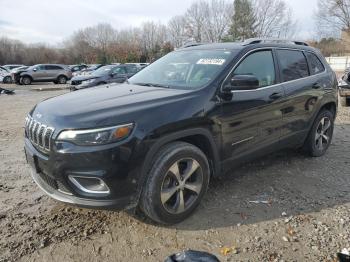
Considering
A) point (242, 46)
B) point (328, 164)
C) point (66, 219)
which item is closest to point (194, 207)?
point (66, 219)

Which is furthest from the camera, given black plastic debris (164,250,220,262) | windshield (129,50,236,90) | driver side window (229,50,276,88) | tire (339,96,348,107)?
tire (339,96,348,107)

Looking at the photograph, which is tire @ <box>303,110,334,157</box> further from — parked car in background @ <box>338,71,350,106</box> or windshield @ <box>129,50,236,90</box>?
parked car in background @ <box>338,71,350,106</box>

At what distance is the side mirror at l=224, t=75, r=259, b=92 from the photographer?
11.6 feet

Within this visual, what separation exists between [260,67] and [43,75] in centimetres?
2544

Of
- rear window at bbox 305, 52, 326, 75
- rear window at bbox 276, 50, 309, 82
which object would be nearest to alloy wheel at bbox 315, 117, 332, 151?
rear window at bbox 305, 52, 326, 75

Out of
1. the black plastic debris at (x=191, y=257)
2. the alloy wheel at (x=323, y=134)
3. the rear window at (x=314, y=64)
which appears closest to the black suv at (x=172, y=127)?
the rear window at (x=314, y=64)

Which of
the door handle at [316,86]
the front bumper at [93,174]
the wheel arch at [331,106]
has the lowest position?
the front bumper at [93,174]

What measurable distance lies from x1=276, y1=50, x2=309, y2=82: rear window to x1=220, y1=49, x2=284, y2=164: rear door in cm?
19

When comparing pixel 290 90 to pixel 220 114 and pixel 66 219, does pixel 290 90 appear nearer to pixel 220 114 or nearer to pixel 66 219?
pixel 220 114

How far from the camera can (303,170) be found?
478 centimetres

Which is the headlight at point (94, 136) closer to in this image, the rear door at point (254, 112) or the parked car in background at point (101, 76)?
the rear door at point (254, 112)

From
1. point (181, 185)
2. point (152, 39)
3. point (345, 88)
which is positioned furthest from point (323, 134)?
point (152, 39)

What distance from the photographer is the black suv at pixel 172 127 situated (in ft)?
9.09

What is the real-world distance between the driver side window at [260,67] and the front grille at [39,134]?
6.80 feet
